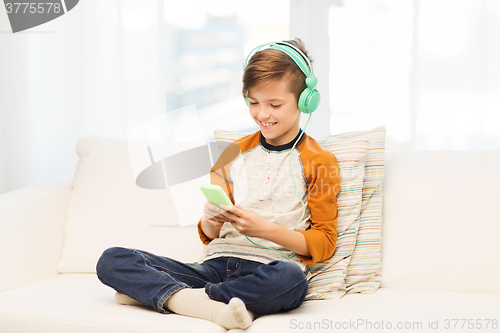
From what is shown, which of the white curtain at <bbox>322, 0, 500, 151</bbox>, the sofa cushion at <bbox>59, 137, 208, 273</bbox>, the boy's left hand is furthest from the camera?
the white curtain at <bbox>322, 0, 500, 151</bbox>

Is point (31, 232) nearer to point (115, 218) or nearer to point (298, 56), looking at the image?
point (115, 218)

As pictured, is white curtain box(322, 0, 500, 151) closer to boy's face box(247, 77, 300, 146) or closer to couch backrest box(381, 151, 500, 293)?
couch backrest box(381, 151, 500, 293)

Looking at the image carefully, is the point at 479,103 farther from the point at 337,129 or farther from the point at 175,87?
the point at 175,87

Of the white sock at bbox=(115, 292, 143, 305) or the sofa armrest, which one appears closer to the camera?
the white sock at bbox=(115, 292, 143, 305)

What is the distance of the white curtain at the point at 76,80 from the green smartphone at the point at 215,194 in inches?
42.6

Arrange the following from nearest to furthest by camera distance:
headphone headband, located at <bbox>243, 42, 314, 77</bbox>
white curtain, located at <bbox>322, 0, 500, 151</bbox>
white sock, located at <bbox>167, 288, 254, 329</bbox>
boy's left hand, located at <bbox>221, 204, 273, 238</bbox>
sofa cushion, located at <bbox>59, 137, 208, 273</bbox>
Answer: white sock, located at <bbox>167, 288, 254, 329</bbox> → boy's left hand, located at <bbox>221, 204, 273, 238</bbox> → headphone headband, located at <bbox>243, 42, 314, 77</bbox> → sofa cushion, located at <bbox>59, 137, 208, 273</bbox> → white curtain, located at <bbox>322, 0, 500, 151</bbox>

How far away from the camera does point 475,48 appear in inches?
66.8

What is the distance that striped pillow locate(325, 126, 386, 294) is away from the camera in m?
1.27

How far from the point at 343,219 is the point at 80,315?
695 millimetres

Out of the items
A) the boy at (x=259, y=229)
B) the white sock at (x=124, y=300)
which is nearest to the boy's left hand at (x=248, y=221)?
the boy at (x=259, y=229)

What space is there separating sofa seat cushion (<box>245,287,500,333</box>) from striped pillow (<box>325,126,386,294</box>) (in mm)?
39

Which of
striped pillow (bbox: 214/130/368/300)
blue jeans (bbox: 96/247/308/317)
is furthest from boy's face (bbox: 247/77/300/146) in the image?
blue jeans (bbox: 96/247/308/317)

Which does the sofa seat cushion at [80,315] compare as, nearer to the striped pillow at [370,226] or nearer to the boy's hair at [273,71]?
the striped pillow at [370,226]

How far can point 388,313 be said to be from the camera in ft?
3.50
